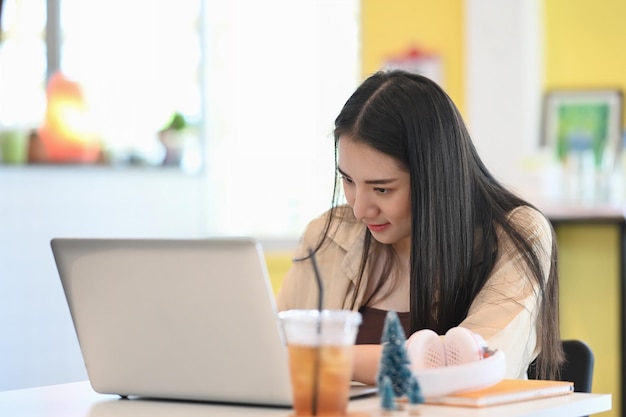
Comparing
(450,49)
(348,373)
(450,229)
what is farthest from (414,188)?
(450,49)

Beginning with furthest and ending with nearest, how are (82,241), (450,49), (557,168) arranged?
(450,49) → (557,168) → (82,241)

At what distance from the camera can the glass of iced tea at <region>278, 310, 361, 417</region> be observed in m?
1.21

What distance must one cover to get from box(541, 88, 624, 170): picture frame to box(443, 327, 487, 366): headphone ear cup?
13.6ft

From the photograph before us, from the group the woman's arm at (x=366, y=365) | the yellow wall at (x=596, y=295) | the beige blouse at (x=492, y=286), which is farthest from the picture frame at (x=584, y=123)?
the woman's arm at (x=366, y=365)

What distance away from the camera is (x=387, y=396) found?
1290 mm

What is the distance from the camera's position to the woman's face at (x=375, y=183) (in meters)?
1.93

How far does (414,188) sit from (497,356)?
58cm

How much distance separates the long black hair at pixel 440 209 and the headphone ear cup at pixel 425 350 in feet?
1.39

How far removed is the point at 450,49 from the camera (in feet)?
18.9

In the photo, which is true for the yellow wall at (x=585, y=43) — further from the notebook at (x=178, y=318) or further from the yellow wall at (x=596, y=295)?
the notebook at (x=178, y=318)

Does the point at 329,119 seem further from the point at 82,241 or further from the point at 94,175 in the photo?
the point at 82,241

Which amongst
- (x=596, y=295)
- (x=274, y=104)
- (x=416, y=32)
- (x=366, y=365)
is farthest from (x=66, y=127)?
(x=366, y=365)

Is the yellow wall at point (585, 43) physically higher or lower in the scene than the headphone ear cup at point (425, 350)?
higher

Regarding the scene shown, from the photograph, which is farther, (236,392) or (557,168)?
(557,168)
